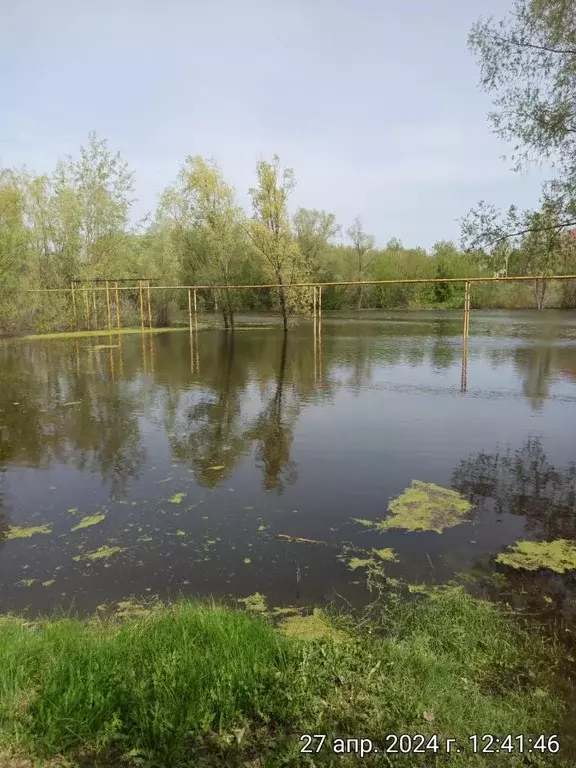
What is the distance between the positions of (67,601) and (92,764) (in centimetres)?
174

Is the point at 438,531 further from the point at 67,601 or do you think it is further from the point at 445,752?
the point at 67,601

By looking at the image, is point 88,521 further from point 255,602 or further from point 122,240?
point 122,240

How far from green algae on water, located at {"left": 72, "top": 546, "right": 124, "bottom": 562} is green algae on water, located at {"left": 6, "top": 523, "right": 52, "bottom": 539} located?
2.24 ft

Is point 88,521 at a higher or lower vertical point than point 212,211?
lower

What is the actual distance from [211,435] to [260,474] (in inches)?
74.4

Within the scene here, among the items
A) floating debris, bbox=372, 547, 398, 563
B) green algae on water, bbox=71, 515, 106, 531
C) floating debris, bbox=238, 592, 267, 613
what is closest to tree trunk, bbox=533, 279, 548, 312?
floating debris, bbox=372, 547, 398, 563

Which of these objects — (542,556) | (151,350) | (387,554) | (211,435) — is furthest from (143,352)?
(542,556)

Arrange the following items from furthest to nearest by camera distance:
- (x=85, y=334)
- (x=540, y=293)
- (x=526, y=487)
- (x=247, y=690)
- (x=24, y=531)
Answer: (x=540, y=293) < (x=85, y=334) < (x=526, y=487) < (x=24, y=531) < (x=247, y=690)

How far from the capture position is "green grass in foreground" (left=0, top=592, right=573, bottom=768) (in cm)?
219

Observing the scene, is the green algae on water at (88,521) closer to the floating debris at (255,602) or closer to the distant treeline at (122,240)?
the floating debris at (255,602)

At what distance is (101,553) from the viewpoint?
4.34m

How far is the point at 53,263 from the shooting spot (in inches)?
1054

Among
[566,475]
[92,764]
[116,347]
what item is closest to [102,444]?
[92,764]

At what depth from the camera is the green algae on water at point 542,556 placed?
4.11 meters
